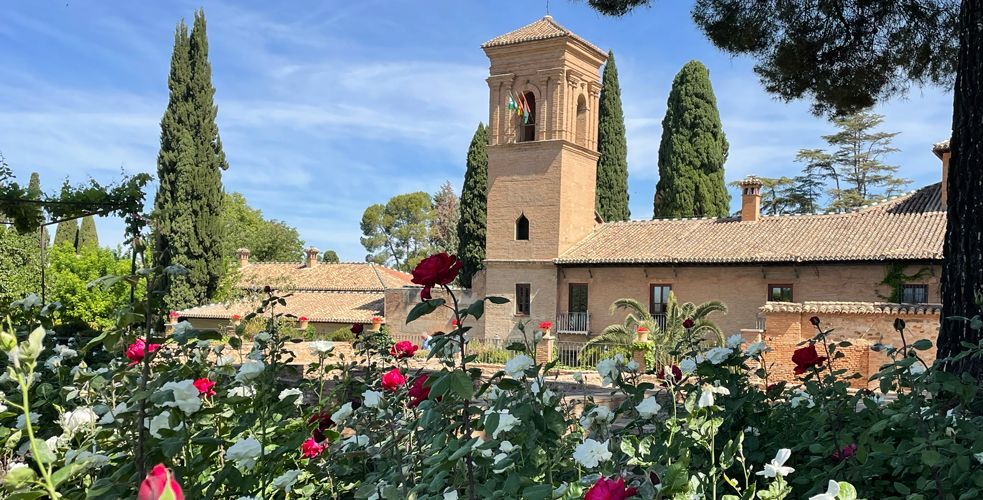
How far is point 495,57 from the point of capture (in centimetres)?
2517

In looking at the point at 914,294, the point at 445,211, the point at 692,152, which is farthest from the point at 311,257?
the point at 914,294

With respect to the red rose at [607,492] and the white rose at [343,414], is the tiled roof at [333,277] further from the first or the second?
the red rose at [607,492]

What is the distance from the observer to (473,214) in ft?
90.5

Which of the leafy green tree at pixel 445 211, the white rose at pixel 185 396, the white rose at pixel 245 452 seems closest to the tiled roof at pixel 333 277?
the leafy green tree at pixel 445 211

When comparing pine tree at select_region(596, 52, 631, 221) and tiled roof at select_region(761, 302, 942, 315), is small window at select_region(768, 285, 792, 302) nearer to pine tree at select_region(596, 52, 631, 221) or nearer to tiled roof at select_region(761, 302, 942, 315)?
tiled roof at select_region(761, 302, 942, 315)

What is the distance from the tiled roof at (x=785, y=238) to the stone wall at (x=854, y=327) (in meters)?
4.47

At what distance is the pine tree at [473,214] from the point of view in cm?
2705

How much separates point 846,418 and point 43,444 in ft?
7.91

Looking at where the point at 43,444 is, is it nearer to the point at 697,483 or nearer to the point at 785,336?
the point at 697,483

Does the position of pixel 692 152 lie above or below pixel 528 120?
below

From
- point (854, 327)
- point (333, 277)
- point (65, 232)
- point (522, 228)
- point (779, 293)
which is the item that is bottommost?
point (854, 327)

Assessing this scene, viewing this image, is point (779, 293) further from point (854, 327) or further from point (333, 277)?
point (333, 277)

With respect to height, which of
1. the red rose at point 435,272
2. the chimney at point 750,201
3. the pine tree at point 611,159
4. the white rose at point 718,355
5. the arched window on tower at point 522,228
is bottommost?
the white rose at point 718,355

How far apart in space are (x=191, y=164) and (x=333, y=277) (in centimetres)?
1081
